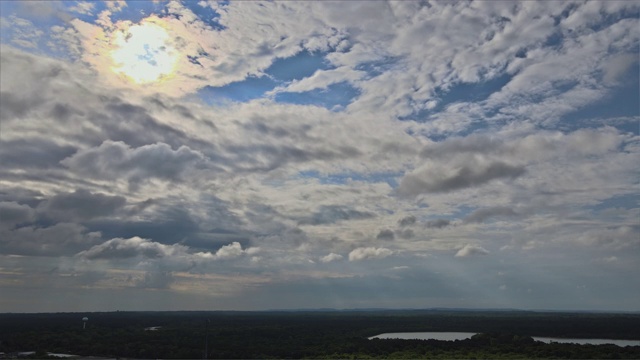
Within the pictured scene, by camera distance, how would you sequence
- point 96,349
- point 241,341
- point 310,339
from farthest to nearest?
point 310,339
point 241,341
point 96,349

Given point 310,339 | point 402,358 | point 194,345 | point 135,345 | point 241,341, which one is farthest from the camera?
point 310,339

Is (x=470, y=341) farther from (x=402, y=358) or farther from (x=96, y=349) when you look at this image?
(x=96, y=349)

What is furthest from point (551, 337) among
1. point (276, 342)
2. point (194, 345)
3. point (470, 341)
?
point (194, 345)

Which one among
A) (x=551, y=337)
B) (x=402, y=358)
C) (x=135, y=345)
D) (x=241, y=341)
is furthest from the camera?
(x=551, y=337)

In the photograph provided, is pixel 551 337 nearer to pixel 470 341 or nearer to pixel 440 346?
pixel 470 341

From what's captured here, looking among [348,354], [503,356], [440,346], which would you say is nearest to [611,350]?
[503,356]

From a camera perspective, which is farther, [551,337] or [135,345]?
[551,337]

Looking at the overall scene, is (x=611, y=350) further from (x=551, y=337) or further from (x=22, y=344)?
(x=22, y=344)

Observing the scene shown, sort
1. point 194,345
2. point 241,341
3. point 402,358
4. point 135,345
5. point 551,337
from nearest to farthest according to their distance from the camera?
1. point 402,358
2. point 135,345
3. point 194,345
4. point 241,341
5. point 551,337

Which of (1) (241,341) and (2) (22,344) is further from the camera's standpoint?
(1) (241,341)
